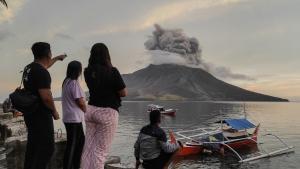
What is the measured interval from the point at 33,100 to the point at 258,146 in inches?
2001

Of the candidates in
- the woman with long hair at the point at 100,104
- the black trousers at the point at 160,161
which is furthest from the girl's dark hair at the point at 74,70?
the black trousers at the point at 160,161

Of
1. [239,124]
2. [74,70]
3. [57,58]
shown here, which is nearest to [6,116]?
[74,70]

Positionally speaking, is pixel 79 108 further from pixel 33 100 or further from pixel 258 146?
pixel 258 146

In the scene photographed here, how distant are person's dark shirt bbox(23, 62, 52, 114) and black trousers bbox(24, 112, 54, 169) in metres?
0.11

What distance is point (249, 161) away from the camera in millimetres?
40844

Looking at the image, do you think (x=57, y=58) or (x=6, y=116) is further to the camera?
(x=6, y=116)

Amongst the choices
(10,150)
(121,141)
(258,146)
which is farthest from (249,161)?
(10,150)

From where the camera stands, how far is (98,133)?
22.3 feet

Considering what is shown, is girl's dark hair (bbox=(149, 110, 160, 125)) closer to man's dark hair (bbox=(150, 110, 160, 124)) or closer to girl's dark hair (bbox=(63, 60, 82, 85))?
man's dark hair (bbox=(150, 110, 160, 124))

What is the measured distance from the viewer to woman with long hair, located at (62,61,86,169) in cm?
778

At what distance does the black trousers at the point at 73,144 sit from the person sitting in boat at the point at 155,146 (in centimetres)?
132

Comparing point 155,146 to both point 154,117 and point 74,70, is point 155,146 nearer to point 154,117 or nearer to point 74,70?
point 154,117

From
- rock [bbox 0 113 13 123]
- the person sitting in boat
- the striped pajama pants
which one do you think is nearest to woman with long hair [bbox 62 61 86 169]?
the striped pajama pants

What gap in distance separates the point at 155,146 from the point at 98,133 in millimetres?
1904
